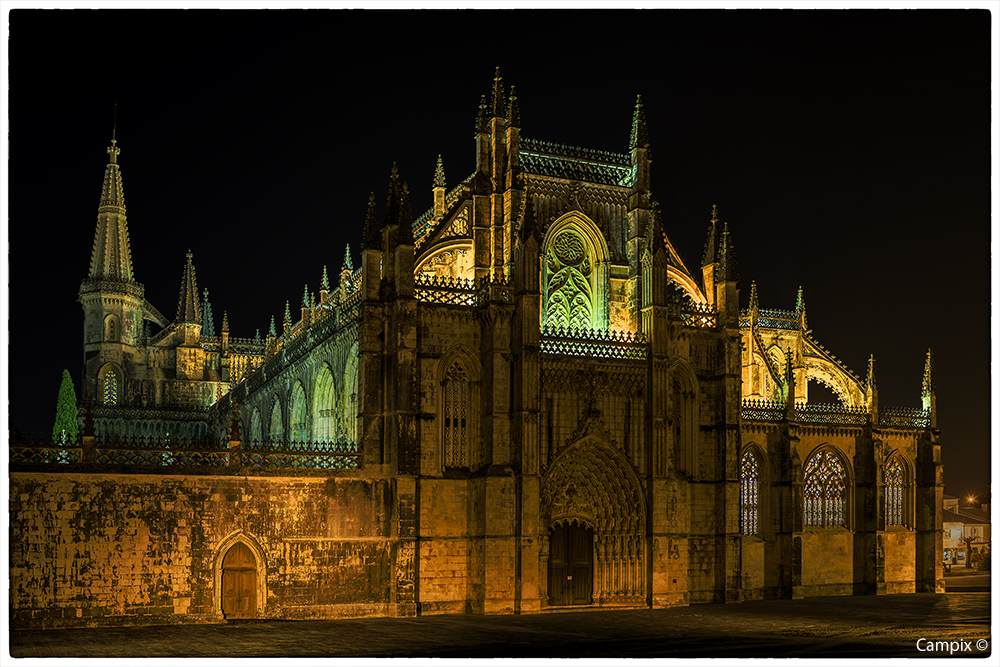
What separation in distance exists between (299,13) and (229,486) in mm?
14499

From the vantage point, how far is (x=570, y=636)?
27.7 metres

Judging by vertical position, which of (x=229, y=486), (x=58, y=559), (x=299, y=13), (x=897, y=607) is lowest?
(x=897, y=607)

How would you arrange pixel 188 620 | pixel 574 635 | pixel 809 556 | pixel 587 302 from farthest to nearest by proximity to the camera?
pixel 809 556 < pixel 587 302 < pixel 188 620 < pixel 574 635

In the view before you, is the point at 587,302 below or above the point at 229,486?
above

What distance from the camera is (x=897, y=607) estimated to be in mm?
37094

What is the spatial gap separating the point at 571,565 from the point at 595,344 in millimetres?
7687

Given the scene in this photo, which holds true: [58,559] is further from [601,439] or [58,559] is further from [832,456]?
[832,456]

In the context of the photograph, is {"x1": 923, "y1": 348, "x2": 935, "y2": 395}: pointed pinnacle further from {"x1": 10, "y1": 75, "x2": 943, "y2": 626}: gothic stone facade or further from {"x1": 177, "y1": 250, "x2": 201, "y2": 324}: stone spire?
{"x1": 177, "y1": 250, "x2": 201, "y2": 324}: stone spire

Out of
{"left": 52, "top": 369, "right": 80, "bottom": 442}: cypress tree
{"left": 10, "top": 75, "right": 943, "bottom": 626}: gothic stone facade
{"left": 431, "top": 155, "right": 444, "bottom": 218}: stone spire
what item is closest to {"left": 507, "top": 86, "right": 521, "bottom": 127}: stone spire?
{"left": 10, "top": 75, "right": 943, "bottom": 626}: gothic stone facade

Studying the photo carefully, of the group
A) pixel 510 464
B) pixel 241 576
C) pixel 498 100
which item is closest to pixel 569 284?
pixel 498 100

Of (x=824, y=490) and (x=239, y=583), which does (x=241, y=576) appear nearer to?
(x=239, y=583)

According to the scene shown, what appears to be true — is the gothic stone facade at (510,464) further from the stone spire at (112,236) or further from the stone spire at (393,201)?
the stone spire at (112,236)

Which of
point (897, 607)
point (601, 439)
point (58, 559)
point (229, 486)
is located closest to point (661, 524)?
point (601, 439)

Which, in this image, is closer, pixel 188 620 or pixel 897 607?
pixel 188 620
